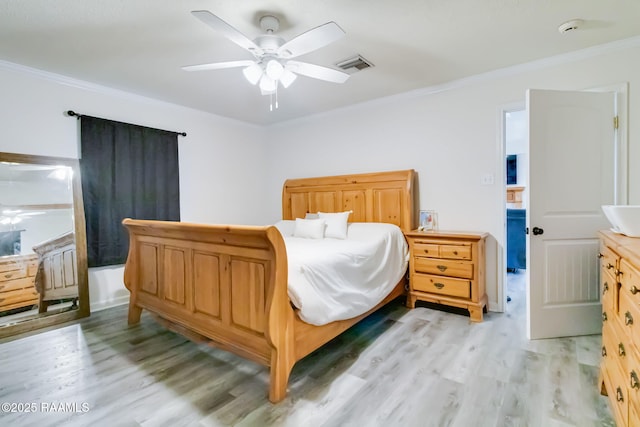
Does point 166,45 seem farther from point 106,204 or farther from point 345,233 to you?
point 345,233

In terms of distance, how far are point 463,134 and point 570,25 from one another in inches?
48.2

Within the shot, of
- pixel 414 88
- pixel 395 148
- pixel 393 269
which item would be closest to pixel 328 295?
pixel 393 269

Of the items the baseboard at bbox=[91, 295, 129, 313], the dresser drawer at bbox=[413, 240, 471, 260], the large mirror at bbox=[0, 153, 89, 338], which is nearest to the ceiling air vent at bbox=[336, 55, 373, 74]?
the dresser drawer at bbox=[413, 240, 471, 260]

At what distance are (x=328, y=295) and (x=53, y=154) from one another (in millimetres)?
3120

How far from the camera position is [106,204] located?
129 inches

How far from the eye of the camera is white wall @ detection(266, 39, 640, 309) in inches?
102

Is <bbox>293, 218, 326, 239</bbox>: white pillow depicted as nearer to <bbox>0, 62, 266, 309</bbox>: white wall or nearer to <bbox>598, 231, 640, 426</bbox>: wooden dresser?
<bbox>0, 62, 266, 309</bbox>: white wall

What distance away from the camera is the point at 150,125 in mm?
3678

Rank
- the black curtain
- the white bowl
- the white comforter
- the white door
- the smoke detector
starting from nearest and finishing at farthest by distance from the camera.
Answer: the white bowl, the white comforter, the smoke detector, the white door, the black curtain

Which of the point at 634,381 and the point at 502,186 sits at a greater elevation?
the point at 502,186


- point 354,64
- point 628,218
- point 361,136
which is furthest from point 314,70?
point 628,218

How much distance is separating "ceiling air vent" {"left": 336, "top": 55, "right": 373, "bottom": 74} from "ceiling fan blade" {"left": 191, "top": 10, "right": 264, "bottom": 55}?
975 mm

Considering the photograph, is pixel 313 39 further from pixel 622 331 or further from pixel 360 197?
pixel 360 197

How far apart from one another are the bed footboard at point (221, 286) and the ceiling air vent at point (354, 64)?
1.86 metres
